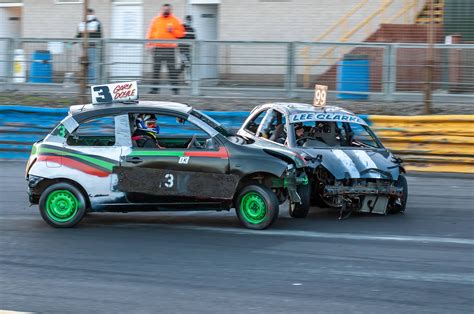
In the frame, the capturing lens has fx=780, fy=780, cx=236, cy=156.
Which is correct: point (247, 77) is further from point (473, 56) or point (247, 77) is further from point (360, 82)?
point (473, 56)

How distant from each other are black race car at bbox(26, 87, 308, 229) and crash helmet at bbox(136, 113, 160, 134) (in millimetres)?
300

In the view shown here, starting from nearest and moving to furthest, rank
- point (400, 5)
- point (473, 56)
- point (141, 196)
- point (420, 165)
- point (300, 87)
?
1. point (141, 196)
2. point (420, 165)
3. point (473, 56)
4. point (300, 87)
5. point (400, 5)

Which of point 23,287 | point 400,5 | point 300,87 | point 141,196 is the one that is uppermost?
point 400,5

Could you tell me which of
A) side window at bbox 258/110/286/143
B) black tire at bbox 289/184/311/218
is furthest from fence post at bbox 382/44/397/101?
black tire at bbox 289/184/311/218

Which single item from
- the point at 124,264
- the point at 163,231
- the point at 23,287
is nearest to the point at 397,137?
the point at 163,231

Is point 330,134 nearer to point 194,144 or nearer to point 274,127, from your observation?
point 274,127

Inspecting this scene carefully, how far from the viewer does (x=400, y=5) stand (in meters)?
22.1

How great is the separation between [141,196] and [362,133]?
175 inches

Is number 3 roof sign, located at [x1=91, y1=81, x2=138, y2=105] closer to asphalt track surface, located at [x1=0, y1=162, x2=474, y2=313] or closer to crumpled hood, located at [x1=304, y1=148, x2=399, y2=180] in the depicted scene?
asphalt track surface, located at [x1=0, y1=162, x2=474, y2=313]

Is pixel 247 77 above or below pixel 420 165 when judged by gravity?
above

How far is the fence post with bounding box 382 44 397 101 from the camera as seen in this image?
1692cm

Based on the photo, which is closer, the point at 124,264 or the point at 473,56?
the point at 124,264

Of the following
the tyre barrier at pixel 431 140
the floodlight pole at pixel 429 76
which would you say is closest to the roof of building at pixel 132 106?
the tyre barrier at pixel 431 140

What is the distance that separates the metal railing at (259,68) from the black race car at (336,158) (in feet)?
18.2
